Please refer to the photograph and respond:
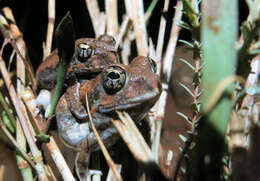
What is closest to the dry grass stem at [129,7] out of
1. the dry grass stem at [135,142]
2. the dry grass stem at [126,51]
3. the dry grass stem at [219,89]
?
the dry grass stem at [126,51]

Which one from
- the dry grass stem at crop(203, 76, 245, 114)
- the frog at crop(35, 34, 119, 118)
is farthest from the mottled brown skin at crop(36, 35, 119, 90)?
the dry grass stem at crop(203, 76, 245, 114)

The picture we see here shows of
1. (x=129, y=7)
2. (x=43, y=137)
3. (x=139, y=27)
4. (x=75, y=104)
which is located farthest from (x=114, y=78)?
(x=129, y=7)

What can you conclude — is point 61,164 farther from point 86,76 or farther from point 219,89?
point 219,89

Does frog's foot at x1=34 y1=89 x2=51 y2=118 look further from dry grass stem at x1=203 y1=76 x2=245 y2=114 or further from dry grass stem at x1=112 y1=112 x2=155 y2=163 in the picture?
dry grass stem at x1=203 y1=76 x2=245 y2=114

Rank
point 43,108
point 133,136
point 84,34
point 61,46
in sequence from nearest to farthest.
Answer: point 133,136 < point 61,46 < point 43,108 < point 84,34

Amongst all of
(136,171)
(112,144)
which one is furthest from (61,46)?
(136,171)

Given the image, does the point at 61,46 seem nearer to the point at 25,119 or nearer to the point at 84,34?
the point at 25,119
